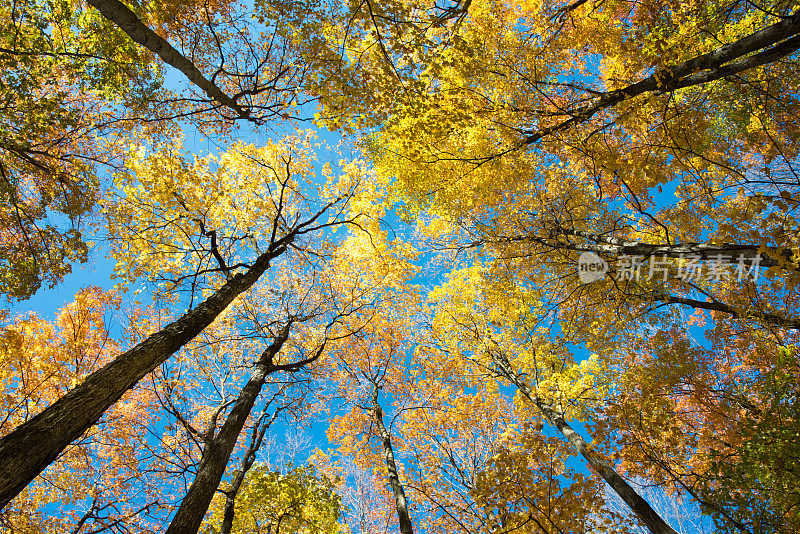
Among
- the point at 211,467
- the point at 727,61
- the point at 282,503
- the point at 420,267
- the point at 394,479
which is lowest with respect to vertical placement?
the point at 211,467

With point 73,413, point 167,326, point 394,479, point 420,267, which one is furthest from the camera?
point 420,267

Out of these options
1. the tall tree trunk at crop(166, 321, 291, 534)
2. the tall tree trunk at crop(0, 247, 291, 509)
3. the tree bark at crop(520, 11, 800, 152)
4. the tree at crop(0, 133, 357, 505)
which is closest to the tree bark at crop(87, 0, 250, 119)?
the tree at crop(0, 133, 357, 505)

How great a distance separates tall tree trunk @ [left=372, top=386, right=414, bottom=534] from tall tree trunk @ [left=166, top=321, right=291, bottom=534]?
3.77 m

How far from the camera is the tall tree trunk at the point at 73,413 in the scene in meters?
2.24

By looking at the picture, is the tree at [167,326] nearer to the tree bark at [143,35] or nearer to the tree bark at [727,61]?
the tree bark at [143,35]

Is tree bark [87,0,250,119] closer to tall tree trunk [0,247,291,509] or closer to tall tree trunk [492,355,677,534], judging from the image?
tall tree trunk [0,247,291,509]

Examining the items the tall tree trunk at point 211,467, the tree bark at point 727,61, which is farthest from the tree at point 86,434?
the tree bark at point 727,61

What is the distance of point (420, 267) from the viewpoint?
13.3 metres

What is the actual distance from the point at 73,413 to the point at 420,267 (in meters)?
11.3

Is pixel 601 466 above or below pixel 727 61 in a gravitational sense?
below

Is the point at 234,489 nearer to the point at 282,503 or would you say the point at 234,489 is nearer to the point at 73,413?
the point at 282,503

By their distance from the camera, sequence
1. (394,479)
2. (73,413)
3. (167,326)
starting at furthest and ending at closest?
(394,479) → (167,326) → (73,413)

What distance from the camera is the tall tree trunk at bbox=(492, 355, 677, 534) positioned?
5.30 m

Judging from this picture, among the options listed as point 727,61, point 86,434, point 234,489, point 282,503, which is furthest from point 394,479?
point 727,61
